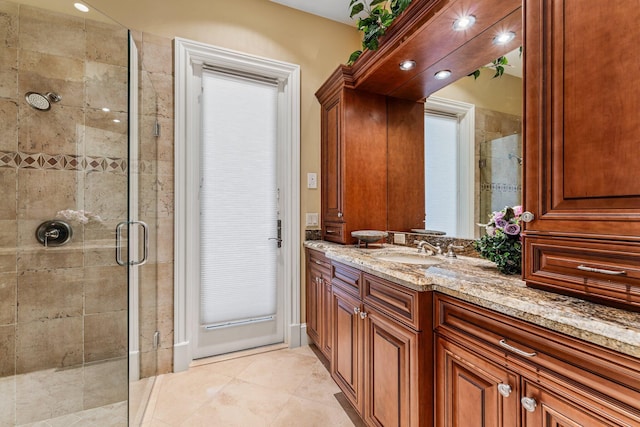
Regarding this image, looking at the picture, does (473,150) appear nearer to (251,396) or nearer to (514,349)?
(514,349)

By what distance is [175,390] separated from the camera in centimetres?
182

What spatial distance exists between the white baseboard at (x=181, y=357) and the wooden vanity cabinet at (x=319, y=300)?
0.93 m

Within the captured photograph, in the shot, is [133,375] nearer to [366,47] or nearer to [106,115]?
[106,115]

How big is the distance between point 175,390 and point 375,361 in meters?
1.37

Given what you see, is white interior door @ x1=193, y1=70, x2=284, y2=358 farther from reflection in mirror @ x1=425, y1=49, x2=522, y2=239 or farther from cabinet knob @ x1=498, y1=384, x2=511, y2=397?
cabinet knob @ x1=498, y1=384, x2=511, y2=397

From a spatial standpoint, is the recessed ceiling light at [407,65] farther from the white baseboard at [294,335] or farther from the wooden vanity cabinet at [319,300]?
the white baseboard at [294,335]

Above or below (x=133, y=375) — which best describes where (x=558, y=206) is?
above

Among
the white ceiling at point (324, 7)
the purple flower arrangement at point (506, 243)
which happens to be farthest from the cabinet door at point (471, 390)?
the white ceiling at point (324, 7)

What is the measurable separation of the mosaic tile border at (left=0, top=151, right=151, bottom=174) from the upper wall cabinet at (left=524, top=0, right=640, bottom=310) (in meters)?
1.92

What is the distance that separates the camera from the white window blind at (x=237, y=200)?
217cm

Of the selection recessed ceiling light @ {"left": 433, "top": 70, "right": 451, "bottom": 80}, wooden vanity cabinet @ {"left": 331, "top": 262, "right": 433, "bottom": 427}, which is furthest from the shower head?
recessed ceiling light @ {"left": 433, "top": 70, "right": 451, "bottom": 80}

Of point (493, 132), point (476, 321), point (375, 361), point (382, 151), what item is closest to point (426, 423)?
point (375, 361)

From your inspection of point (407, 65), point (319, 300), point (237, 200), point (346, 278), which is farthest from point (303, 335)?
point (407, 65)

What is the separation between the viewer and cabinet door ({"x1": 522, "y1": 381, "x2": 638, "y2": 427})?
0.61 meters
